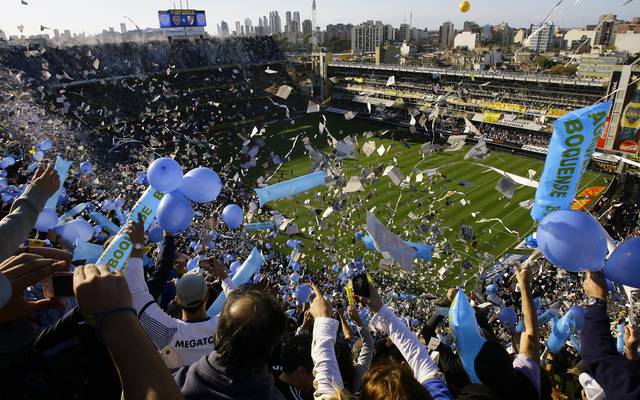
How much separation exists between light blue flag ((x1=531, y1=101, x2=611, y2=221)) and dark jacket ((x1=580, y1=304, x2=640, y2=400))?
194cm

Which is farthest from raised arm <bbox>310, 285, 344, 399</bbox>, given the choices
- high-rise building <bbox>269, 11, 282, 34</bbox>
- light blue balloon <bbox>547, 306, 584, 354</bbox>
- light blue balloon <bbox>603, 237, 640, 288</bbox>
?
high-rise building <bbox>269, 11, 282, 34</bbox>

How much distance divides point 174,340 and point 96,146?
24.9 meters

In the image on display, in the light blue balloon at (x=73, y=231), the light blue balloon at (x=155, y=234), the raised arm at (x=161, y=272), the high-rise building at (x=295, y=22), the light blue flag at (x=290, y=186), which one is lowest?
the light blue flag at (x=290, y=186)

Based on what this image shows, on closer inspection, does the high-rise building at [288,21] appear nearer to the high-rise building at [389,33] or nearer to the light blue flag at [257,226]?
the high-rise building at [389,33]

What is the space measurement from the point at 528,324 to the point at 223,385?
1877 millimetres

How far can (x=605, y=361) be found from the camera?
6.68 ft

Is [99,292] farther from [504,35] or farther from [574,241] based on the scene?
[504,35]

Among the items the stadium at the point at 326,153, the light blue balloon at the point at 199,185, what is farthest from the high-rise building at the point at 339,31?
the light blue balloon at the point at 199,185

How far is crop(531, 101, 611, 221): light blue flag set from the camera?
3.80m

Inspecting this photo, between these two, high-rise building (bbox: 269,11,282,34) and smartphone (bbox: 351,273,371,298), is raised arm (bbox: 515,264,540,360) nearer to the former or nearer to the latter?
smartphone (bbox: 351,273,371,298)

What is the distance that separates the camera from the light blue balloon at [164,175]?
4.23m

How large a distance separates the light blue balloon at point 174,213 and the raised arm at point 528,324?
302 cm

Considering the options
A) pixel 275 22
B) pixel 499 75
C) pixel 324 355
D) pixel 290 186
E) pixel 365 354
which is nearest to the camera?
Answer: pixel 324 355

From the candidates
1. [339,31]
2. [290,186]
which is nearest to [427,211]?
[290,186]
